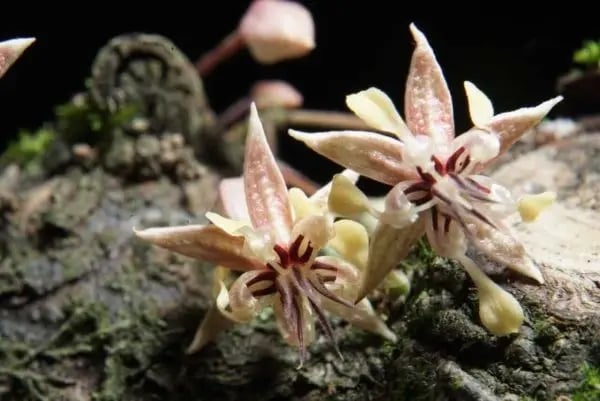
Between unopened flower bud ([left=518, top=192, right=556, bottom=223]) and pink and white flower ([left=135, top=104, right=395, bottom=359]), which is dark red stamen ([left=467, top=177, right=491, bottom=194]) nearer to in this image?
unopened flower bud ([left=518, top=192, right=556, bottom=223])

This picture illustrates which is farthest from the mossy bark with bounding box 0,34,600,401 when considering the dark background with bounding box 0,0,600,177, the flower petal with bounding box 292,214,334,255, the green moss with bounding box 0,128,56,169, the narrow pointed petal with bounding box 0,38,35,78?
the dark background with bounding box 0,0,600,177

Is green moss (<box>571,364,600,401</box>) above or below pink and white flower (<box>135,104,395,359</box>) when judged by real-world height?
below

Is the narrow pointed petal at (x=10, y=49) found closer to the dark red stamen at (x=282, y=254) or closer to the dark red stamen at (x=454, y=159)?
the dark red stamen at (x=282, y=254)

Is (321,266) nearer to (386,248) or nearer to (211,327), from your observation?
(386,248)

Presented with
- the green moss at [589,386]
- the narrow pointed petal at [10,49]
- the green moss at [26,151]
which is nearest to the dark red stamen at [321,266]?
the green moss at [589,386]

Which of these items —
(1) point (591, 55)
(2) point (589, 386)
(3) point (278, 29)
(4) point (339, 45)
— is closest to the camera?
(2) point (589, 386)

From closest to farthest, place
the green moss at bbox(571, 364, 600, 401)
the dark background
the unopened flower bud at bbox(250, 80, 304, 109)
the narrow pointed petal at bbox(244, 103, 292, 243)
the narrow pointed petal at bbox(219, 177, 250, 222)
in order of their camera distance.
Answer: the green moss at bbox(571, 364, 600, 401) → the narrow pointed petal at bbox(244, 103, 292, 243) → the narrow pointed petal at bbox(219, 177, 250, 222) → the unopened flower bud at bbox(250, 80, 304, 109) → the dark background

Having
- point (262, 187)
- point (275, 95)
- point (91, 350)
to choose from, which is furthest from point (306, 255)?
point (275, 95)
